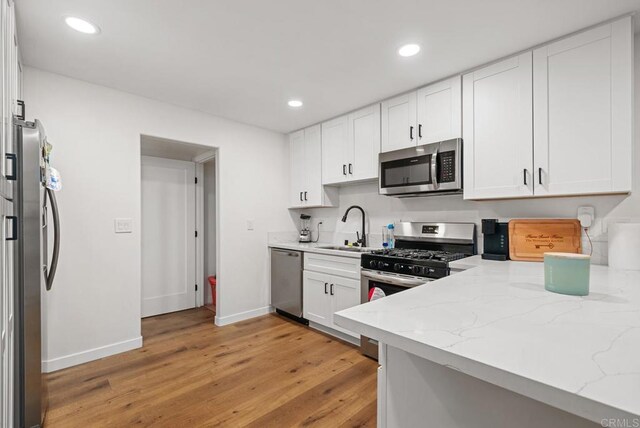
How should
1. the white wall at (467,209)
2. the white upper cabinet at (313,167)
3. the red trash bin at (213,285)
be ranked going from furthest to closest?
the red trash bin at (213,285), the white upper cabinet at (313,167), the white wall at (467,209)

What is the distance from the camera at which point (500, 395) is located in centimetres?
77

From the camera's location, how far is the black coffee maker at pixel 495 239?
222 centimetres

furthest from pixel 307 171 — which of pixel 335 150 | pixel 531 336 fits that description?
pixel 531 336

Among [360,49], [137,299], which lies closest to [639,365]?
[360,49]

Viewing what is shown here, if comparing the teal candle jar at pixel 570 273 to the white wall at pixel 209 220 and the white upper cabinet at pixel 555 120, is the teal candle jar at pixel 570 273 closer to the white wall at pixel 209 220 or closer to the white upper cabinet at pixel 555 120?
the white upper cabinet at pixel 555 120

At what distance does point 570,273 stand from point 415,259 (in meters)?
1.25

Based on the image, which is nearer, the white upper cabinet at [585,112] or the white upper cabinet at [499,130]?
the white upper cabinet at [585,112]

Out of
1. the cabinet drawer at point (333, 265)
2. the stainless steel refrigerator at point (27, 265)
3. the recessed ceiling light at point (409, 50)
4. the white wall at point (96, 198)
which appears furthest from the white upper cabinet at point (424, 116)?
the stainless steel refrigerator at point (27, 265)

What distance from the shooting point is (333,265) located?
9.87 ft

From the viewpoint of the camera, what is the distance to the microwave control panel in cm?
238

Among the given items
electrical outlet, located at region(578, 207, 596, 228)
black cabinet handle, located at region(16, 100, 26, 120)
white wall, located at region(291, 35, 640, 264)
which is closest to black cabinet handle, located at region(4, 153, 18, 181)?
black cabinet handle, located at region(16, 100, 26, 120)

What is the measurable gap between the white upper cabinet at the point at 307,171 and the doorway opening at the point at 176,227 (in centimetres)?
97

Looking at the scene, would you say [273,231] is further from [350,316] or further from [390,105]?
[350,316]

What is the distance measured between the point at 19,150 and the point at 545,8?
2.76 m
